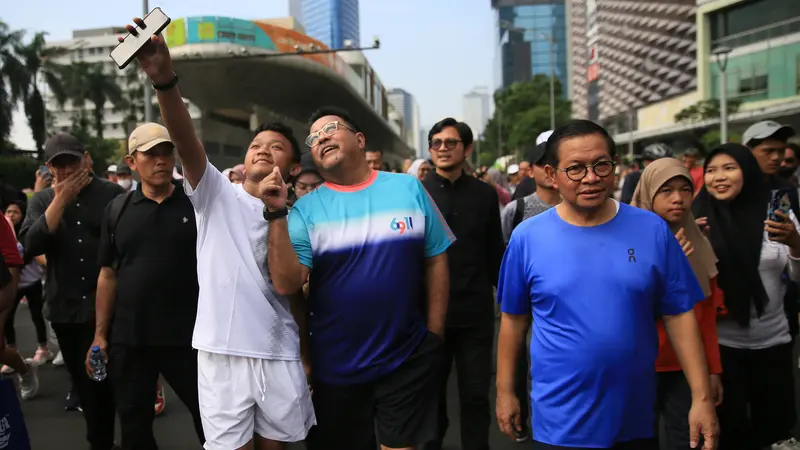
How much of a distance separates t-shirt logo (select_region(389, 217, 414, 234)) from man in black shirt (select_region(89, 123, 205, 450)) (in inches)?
50.2

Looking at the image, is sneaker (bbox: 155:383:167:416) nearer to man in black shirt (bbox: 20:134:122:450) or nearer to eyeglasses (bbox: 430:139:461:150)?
man in black shirt (bbox: 20:134:122:450)

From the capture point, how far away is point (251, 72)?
4197cm

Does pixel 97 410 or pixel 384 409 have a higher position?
pixel 384 409

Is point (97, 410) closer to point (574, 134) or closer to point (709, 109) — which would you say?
point (574, 134)

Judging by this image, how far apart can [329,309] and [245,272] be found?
15.5 inches

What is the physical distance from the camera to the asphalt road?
5188 mm

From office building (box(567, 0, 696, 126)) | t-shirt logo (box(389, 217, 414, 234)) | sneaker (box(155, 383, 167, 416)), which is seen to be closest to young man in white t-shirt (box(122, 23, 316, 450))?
t-shirt logo (box(389, 217, 414, 234))

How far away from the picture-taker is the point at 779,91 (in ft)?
131

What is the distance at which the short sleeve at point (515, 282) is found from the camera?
110 inches

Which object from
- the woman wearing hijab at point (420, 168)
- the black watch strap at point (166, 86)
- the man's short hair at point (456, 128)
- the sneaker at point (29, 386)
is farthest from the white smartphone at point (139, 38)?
the sneaker at point (29, 386)

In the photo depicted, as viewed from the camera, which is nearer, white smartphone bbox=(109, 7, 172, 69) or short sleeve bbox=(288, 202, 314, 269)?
white smartphone bbox=(109, 7, 172, 69)

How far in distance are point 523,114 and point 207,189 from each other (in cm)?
7370

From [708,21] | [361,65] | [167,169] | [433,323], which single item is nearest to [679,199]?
[433,323]

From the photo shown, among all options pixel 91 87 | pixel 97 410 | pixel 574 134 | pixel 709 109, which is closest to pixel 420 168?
pixel 97 410
